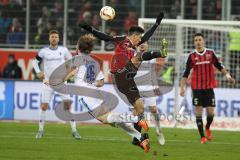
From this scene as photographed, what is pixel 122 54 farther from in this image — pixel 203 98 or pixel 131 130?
pixel 203 98

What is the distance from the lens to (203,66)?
1870cm

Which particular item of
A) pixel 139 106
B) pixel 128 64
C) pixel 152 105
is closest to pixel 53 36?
pixel 152 105

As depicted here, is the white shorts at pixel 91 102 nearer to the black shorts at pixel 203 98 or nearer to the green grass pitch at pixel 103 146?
the green grass pitch at pixel 103 146

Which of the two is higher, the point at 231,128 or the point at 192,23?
the point at 192,23

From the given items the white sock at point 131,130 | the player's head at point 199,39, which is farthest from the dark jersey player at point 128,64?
the player's head at point 199,39

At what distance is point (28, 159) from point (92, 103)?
87.4 inches

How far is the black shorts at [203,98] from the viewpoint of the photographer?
18516 mm

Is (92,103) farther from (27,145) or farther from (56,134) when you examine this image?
(56,134)

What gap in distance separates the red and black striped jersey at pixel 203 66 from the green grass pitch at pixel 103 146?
1393 mm

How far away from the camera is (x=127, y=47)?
16078 millimetres

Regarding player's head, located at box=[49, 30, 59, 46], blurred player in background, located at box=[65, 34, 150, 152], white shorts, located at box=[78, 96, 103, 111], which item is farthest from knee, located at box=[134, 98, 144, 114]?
player's head, located at box=[49, 30, 59, 46]

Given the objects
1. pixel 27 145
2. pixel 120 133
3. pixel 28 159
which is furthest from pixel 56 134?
pixel 28 159

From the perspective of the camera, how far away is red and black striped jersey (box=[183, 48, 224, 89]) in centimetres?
1853

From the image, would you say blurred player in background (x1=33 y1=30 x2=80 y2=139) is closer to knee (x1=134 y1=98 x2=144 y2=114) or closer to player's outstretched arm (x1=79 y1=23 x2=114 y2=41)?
knee (x1=134 y1=98 x2=144 y2=114)
